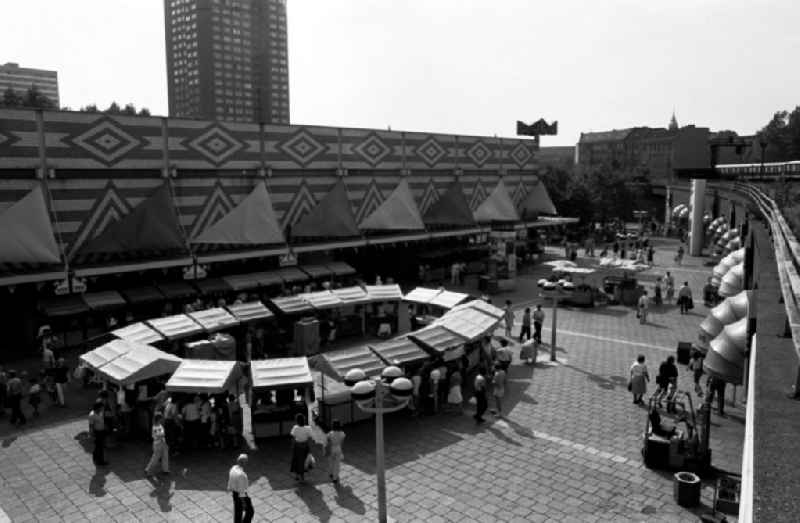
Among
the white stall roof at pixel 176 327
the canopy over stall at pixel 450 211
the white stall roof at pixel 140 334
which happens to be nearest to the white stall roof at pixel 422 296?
the white stall roof at pixel 176 327

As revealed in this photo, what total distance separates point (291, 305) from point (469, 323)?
7.15 metres

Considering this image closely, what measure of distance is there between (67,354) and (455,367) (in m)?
14.0

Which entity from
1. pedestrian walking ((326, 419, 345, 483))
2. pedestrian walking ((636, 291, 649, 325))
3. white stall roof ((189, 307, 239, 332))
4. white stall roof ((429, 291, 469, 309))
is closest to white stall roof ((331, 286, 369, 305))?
white stall roof ((429, 291, 469, 309))

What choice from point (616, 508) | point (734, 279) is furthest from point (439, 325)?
point (734, 279)

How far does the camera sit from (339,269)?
1246 inches

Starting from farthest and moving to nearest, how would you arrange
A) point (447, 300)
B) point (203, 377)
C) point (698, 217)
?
point (698, 217)
point (447, 300)
point (203, 377)

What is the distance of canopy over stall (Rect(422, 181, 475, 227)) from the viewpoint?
40.3 meters

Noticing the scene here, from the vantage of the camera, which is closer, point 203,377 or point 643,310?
point 203,377

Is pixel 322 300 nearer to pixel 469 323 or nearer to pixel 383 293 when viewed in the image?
pixel 383 293

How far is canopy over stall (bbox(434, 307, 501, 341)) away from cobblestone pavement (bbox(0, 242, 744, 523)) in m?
2.25

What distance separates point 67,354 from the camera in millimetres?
22344

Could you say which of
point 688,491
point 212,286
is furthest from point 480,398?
point 212,286

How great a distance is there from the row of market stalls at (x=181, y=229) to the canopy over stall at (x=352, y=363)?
1291 centimetres

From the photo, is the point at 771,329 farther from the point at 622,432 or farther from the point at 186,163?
the point at 186,163
